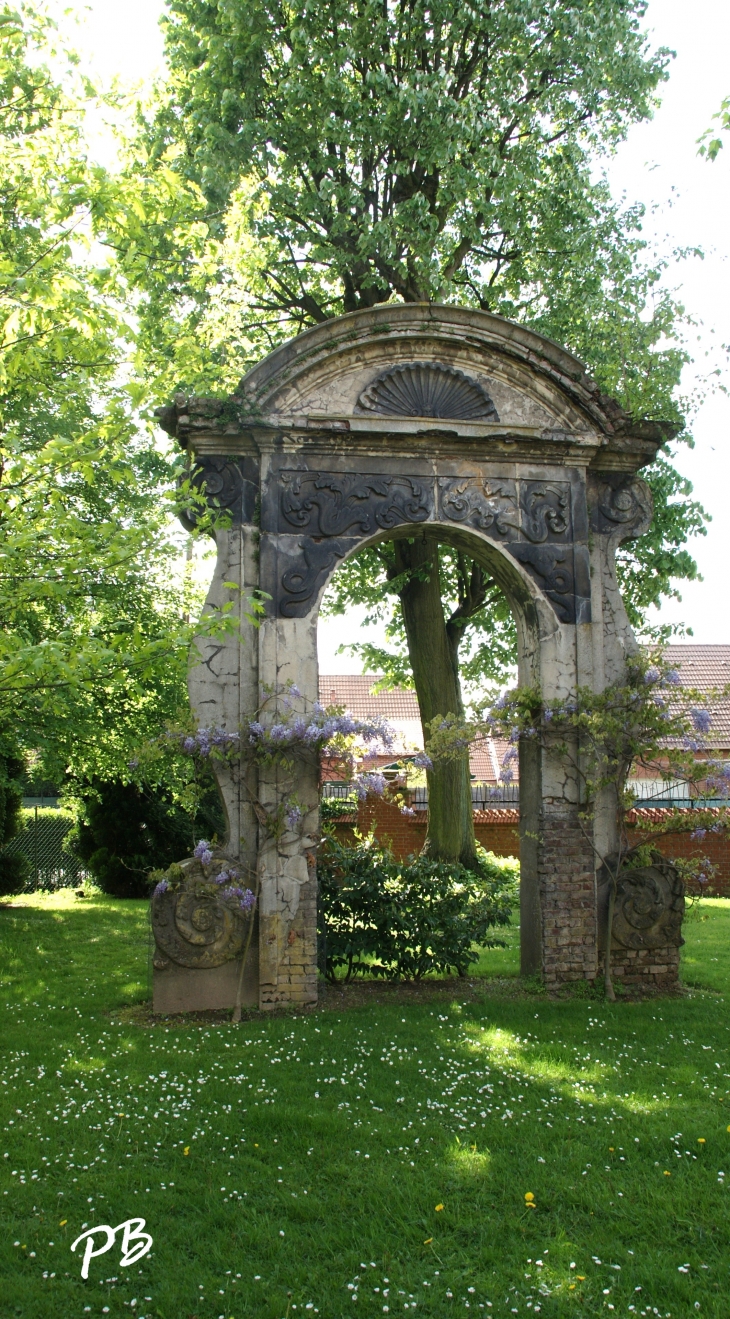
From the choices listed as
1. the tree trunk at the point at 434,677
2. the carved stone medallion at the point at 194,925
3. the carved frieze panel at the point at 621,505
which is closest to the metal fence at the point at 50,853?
the tree trunk at the point at 434,677

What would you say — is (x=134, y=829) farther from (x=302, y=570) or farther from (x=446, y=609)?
(x=302, y=570)

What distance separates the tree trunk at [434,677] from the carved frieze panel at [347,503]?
5323mm

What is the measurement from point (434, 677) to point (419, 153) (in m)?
6.42

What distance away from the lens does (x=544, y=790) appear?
7.88 m

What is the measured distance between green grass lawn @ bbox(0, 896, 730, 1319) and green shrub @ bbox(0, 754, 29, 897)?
252 inches

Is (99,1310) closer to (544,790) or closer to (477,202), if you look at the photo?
(544,790)

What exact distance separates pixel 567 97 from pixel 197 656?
8407mm

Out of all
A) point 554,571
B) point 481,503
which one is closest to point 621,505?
point 554,571

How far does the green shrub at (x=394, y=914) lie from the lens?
7.96 m

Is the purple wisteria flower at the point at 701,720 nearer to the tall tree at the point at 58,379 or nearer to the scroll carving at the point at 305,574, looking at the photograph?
the scroll carving at the point at 305,574

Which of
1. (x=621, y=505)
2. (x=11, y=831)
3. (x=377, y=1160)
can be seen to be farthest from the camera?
(x=11, y=831)

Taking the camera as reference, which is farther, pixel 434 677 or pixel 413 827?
pixel 413 827

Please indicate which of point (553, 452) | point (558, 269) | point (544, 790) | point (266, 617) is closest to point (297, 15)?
point (558, 269)

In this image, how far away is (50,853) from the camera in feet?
63.9
